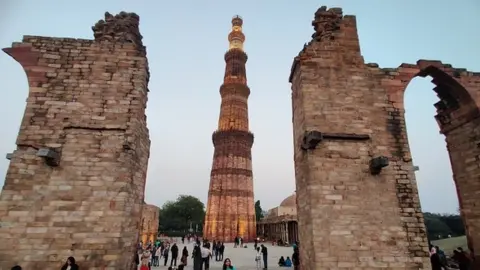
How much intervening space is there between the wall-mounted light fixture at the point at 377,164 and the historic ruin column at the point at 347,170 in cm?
2

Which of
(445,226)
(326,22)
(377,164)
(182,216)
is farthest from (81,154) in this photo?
(182,216)

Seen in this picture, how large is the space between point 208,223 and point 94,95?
22029 mm

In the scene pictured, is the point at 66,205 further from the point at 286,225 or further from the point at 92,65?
the point at 286,225

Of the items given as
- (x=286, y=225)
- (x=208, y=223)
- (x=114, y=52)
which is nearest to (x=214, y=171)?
(x=208, y=223)

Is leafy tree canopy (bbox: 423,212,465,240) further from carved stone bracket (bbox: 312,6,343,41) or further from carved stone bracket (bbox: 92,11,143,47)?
carved stone bracket (bbox: 92,11,143,47)

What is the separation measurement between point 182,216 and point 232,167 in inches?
1215

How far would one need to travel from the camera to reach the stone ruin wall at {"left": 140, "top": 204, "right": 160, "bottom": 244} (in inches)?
1079

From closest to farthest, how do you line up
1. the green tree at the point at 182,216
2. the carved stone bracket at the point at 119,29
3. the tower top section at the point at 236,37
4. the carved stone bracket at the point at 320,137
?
the carved stone bracket at the point at 320,137
the carved stone bracket at the point at 119,29
the tower top section at the point at 236,37
the green tree at the point at 182,216

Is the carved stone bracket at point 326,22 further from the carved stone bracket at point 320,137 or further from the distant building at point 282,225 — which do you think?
the distant building at point 282,225

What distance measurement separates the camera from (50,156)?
6.06 metres

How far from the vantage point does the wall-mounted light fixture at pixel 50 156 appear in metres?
5.98

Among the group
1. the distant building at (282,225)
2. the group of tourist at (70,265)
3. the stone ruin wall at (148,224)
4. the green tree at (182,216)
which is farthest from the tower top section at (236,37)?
the green tree at (182,216)

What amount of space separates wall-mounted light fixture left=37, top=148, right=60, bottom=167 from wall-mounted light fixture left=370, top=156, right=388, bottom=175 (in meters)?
7.06

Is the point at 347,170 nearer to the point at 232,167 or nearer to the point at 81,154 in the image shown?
the point at 81,154
